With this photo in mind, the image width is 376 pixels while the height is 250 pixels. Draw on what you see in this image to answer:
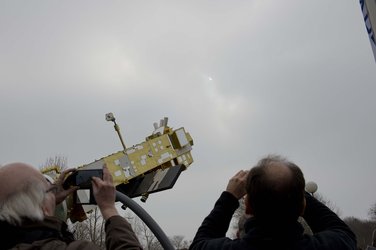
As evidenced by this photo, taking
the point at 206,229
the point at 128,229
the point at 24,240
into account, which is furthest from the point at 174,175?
the point at 24,240

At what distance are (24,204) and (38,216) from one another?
87 millimetres

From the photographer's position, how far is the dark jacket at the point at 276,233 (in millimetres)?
2008

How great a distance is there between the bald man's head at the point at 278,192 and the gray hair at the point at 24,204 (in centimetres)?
95

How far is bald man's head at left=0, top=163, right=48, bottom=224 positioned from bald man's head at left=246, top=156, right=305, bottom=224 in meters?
0.96

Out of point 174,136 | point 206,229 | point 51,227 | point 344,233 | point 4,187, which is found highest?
point 4,187

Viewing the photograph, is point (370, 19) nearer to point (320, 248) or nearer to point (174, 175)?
point (174, 175)

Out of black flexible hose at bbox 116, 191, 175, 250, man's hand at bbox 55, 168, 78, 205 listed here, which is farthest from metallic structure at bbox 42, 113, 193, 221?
man's hand at bbox 55, 168, 78, 205

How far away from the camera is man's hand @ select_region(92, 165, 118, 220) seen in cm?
217

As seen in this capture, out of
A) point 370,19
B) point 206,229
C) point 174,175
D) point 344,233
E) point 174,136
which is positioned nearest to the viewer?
point 344,233

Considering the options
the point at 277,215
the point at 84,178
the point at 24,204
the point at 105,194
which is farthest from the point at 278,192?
the point at 24,204

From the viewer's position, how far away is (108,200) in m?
2.21

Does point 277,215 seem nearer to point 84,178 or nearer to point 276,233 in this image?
point 276,233

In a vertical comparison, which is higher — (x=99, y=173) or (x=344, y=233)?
(x=99, y=173)

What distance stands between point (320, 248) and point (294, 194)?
0.82 ft
